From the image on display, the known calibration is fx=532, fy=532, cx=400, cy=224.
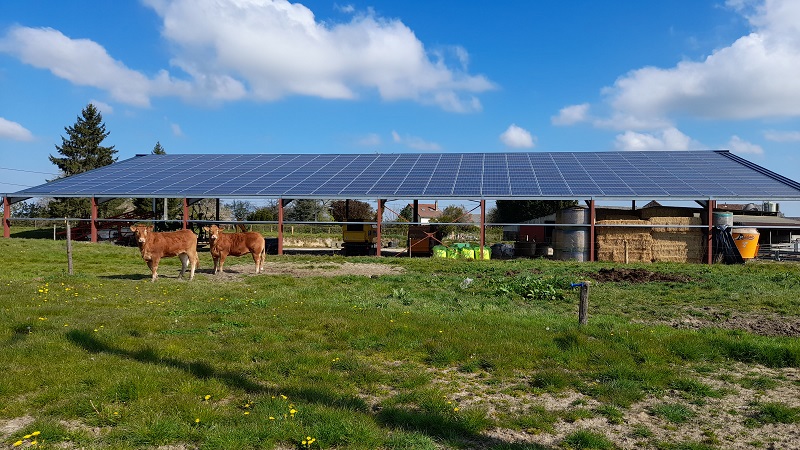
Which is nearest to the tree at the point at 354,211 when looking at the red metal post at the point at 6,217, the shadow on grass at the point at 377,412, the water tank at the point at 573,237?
the red metal post at the point at 6,217

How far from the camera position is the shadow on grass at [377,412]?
4.95 metres

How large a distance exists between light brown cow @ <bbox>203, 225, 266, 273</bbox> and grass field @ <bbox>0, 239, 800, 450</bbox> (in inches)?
187

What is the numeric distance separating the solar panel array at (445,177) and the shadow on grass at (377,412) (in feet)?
75.2

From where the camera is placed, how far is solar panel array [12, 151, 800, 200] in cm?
2916

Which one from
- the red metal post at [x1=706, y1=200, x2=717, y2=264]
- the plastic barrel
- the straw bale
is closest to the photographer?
the red metal post at [x1=706, y1=200, x2=717, y2=264]

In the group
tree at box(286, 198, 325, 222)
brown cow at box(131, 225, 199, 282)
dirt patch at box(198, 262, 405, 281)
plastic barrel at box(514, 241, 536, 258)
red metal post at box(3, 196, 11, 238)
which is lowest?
dirt patch at box(198, 262, 405, 281)

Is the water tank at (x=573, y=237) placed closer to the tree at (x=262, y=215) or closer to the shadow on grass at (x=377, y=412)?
the shadow on grass at (x=377, y=412)

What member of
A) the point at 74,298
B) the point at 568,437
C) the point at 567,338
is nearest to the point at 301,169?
the point at 74,298

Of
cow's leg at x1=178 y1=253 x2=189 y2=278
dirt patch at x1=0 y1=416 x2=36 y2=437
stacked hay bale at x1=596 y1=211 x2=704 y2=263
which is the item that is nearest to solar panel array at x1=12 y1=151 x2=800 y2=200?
stacked hay bale at x1=596 y1=211 x2=704 y2=263

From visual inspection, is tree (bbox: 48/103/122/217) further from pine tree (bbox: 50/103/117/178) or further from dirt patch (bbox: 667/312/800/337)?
dirt patch (bbox: 667/312/800/337)

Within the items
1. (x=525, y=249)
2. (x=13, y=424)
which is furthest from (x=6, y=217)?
(x=13, y=424)

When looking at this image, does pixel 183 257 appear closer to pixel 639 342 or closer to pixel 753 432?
pixel 639 342

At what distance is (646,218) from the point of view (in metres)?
27.2

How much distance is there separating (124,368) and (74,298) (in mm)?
6252
